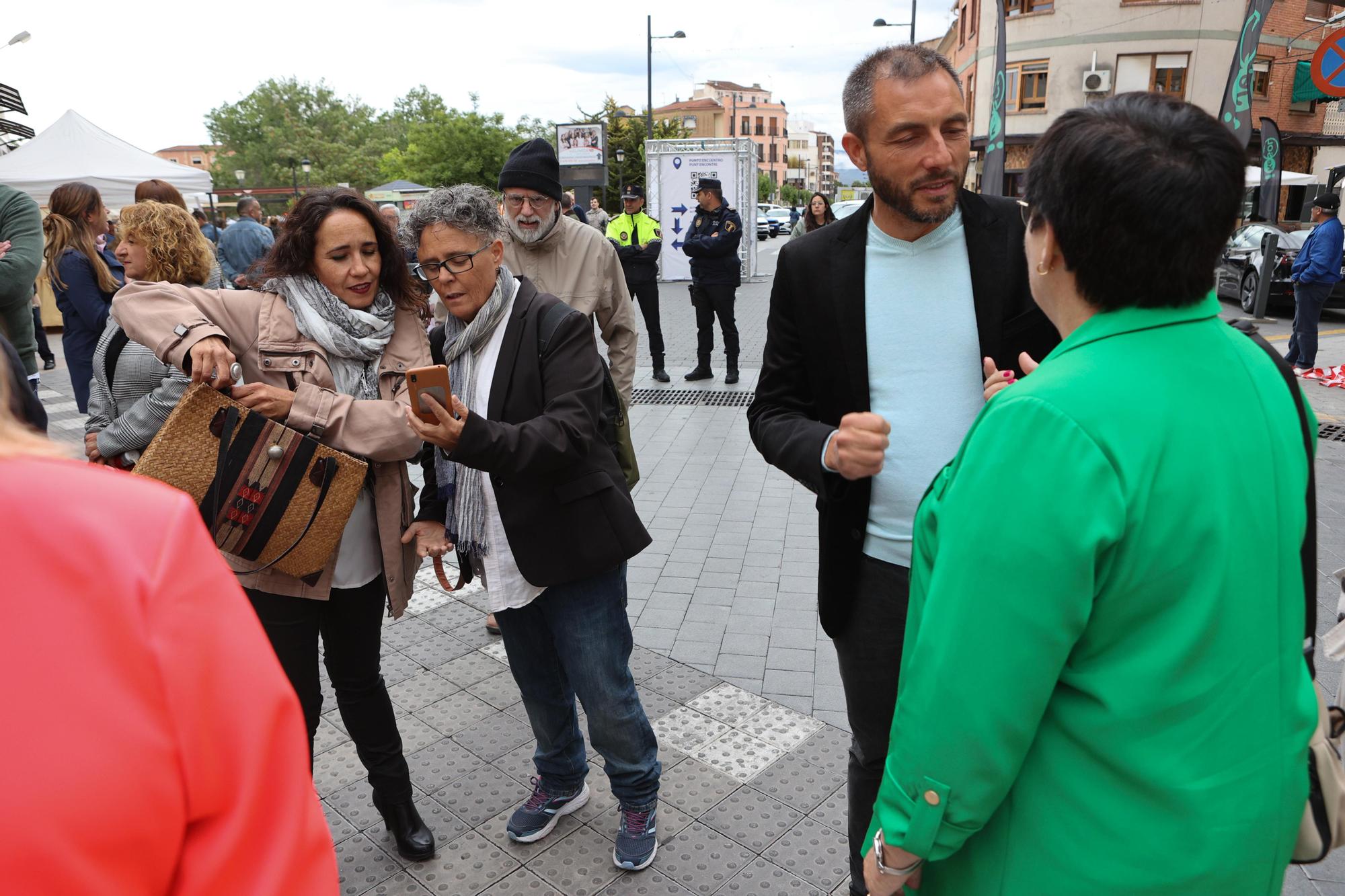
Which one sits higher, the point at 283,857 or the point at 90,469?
the point at 90,469

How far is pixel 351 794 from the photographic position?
125 inches

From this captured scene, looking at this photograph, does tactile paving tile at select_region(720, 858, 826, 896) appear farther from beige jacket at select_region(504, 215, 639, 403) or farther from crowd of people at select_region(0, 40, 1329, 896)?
beige jacket at select_region(504, 215, 639, 403)

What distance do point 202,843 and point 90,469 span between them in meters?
0.32

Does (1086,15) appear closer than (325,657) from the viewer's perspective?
No

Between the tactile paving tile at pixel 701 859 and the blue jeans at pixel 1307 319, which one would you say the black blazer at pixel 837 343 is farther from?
the blue jeans at pixel 1307 319

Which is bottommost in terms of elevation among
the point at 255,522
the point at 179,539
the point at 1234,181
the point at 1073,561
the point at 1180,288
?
the point at 255,522

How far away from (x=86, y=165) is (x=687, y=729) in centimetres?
1548

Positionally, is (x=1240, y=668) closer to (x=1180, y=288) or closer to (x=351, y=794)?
(x=1180, y=288)

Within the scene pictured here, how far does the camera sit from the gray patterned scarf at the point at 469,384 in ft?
8.30

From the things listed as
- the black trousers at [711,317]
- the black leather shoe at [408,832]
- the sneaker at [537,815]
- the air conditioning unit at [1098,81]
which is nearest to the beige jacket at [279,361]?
the black leather shoe at [408,832]

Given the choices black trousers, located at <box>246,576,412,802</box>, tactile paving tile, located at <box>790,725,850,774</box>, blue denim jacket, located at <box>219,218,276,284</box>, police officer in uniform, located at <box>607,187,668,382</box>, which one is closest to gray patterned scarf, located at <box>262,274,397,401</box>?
black trousers, located at <box>246,576,412,802</box>

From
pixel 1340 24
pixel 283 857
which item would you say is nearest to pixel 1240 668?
pixel 283 857

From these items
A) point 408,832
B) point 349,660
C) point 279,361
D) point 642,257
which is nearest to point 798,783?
point 408,832

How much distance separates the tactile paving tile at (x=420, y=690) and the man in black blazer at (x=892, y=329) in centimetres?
212
